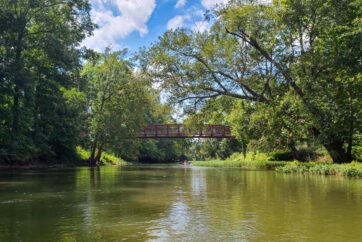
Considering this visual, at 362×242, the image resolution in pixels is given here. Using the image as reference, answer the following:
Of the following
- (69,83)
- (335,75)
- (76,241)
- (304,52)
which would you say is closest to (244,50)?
(304,52)

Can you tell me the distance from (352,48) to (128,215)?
2039 centimetres

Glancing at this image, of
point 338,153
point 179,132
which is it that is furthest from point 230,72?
point 179,132

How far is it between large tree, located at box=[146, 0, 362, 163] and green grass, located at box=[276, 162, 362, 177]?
7.07 ft

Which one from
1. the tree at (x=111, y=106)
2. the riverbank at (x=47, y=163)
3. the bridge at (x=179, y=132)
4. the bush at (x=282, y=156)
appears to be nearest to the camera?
the riverbank at (x=47, y=163)

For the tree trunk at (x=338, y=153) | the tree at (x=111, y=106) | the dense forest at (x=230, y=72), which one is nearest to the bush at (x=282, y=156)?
the dense forest at (x=230, y=72)

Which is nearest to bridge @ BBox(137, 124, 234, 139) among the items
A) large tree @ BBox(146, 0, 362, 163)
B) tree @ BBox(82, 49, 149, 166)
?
tree @ BBox(82, 49, 149, 166)

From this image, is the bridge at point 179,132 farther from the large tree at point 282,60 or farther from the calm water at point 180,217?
the calm water at point 180,217

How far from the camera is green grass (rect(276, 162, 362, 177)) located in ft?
71.9

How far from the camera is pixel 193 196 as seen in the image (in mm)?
13242

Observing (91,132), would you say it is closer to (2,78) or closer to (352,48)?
(2,78)

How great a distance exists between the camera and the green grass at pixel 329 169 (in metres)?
21.9

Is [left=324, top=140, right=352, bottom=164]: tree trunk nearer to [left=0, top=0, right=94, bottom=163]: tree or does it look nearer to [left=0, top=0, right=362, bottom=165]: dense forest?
[left=0, top=0, right=362, bottom=165]: dense forest

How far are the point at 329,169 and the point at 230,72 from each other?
1044 centimetres

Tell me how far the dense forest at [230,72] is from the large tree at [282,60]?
0.08 metres
